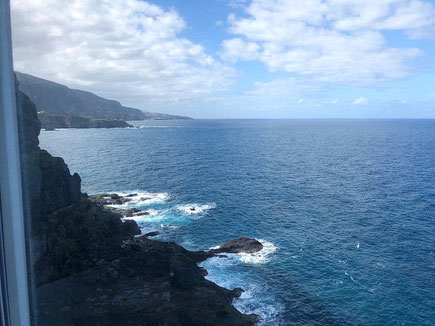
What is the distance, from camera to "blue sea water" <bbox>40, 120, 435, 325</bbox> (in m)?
22.7

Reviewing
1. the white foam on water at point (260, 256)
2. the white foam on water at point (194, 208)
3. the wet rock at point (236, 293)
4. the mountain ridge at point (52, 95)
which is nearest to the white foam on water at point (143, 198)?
the white foam on water at point (194, 208)

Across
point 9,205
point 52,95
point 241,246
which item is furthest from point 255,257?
point 9,205

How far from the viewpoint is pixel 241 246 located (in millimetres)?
31156

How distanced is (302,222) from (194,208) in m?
13.2

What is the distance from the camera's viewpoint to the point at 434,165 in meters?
66.1

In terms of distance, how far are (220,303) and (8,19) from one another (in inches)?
841

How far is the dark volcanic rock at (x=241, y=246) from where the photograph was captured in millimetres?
30469

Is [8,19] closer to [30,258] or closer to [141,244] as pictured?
→ [30,258]

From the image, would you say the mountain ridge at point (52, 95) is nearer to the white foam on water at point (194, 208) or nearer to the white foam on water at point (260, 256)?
the white foam on water at point (260, 256)

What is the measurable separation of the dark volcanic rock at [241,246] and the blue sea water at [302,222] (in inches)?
36.8

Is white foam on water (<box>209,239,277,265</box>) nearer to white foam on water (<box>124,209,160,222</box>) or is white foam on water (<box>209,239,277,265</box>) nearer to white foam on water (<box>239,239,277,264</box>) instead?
white foam on water (<box>239,239,277,264</box>)

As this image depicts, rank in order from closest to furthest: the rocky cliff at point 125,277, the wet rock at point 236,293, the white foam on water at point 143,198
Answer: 1. the rocky cliff at point 125,277
2. the wet rock at point 236,293
3. the white foam on water at point 143,198

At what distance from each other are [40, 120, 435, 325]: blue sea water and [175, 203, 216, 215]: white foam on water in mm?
132

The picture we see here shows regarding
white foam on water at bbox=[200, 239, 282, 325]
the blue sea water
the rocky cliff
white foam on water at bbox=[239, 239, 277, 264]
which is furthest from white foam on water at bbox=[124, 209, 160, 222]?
white foam on water at bbox=[239, 239, 277, 264]
